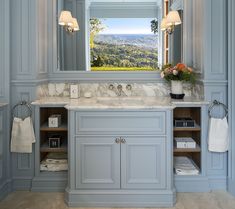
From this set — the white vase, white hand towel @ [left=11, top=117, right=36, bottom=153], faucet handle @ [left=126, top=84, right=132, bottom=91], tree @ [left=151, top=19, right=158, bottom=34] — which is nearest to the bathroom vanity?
white hand towel @ [left=11, top=117, right=36, bottom=153]

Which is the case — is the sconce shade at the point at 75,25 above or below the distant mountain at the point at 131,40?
above

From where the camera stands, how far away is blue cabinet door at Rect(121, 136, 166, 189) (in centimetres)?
286

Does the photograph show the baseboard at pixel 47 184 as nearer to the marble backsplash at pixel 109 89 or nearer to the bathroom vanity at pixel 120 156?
the bathroom vanity at pixel 120 156

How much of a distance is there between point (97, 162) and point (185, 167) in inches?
36.3

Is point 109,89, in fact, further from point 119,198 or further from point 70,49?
point 119,198

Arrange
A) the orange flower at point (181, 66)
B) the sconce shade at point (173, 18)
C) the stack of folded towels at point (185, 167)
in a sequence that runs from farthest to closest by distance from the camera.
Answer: the sconce shade at point (173, 18) < the orange flower at point (181, 66) < the stack of folded towels at point (185, 167)

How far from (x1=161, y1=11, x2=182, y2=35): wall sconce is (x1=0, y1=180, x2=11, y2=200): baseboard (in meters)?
2.27

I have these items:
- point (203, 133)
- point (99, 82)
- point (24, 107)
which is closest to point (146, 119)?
→ point (203, 133)

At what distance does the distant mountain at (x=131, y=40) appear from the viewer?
3.59m

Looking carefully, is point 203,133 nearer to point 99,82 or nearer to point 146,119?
point 146,119

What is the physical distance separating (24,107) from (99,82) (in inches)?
33.9

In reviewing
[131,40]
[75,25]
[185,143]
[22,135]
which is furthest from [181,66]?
[22,135]

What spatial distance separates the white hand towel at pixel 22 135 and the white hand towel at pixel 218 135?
170cm

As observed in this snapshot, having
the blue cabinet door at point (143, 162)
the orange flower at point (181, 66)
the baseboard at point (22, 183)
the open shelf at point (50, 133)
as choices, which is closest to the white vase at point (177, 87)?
the orange flower at point (181, 66)
